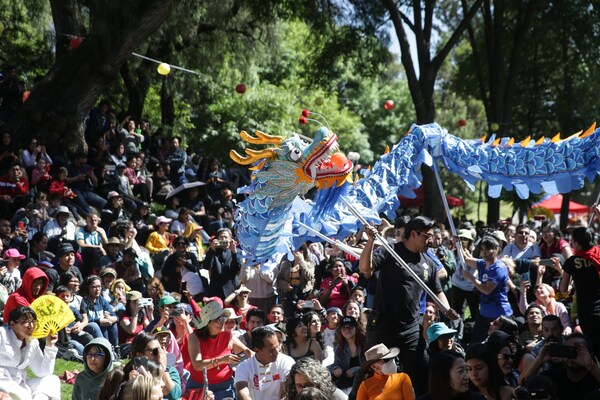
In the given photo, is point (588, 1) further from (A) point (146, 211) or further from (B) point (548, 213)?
(B) point (548, 213)

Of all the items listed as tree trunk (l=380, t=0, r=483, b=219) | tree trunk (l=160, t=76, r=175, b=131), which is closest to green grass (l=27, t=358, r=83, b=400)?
tree trunk (l=380, t=0, r=483, b=219)

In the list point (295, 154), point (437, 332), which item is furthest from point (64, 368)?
point (437, 332)

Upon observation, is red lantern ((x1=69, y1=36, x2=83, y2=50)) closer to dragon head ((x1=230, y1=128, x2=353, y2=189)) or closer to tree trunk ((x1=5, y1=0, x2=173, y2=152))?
tree trunk ((x1=5, y1=0, x2=173, y2=152))

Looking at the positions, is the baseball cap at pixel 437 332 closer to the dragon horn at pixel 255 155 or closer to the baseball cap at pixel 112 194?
the dragon horn at pixel 255 155

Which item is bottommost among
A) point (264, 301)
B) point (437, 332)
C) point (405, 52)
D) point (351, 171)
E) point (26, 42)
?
point (264, 301)

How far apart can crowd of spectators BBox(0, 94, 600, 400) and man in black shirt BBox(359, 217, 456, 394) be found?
0.04 feet

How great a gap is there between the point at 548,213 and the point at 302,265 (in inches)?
1170

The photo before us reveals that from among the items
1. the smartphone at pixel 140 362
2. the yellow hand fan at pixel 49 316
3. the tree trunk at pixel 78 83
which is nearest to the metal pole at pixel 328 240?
the yellow hand fan at pixel 49 316

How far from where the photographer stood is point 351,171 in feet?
28.9

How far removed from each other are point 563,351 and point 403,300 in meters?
1.60

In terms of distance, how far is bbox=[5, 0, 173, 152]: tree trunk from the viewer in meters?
16.5

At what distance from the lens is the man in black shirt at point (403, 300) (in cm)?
734

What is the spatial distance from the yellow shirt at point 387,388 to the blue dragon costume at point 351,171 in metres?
2.58

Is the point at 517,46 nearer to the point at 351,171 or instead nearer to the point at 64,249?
the point at 64,249
